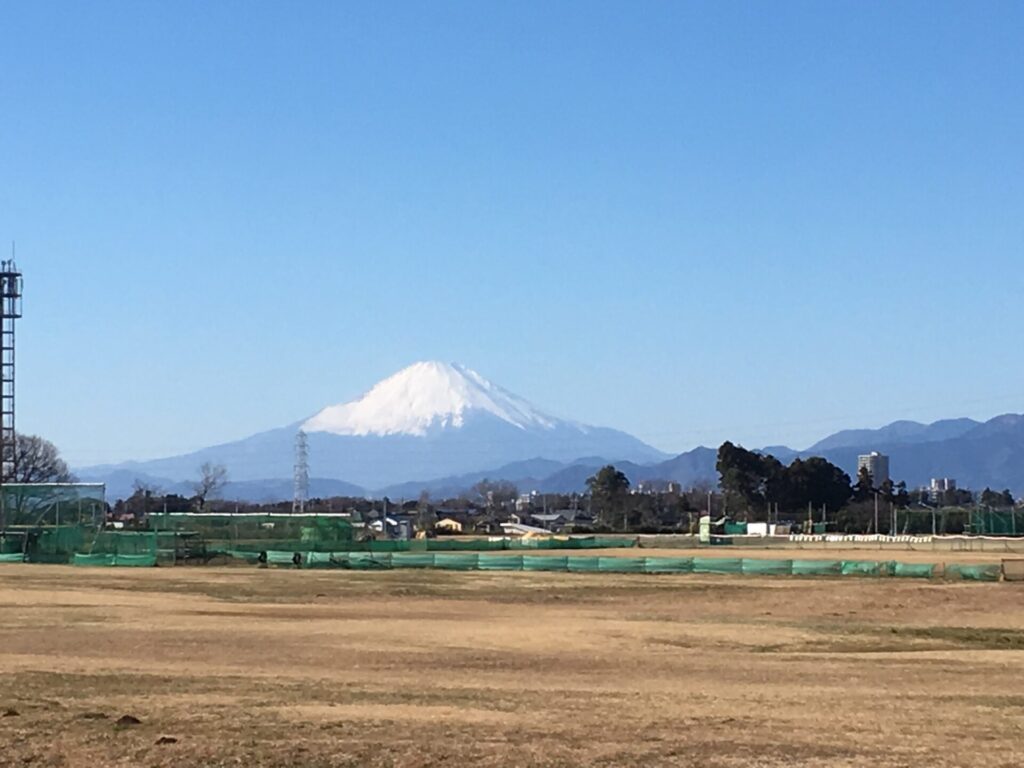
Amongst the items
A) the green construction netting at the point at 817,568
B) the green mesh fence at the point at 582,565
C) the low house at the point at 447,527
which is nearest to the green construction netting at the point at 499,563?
the green mesh fence at the point at 582,565

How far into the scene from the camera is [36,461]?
594ft

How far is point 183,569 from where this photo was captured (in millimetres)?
74938

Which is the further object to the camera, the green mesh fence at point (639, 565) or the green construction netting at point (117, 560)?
the green construction netting at point (117, 560)

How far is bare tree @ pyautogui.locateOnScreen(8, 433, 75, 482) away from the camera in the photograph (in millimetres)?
175875

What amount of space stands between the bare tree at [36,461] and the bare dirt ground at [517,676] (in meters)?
124

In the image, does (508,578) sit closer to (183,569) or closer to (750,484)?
(183,569)

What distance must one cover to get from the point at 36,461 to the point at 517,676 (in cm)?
16340

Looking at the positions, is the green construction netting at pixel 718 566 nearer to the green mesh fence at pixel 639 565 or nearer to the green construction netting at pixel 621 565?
the green mesh fence at pixel 639 565

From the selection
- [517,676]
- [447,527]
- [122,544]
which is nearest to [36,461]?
[447,527]

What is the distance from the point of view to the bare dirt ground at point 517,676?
1791cm

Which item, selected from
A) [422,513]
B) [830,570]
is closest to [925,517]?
[422,513]

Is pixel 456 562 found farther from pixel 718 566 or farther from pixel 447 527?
pixel 447 527

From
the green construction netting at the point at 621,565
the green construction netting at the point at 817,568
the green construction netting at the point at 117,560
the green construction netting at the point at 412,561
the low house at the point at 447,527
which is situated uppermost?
the green construction netting at the point at 817,568

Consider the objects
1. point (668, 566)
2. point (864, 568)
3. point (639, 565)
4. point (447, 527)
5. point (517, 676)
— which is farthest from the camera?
point (447, 527)
